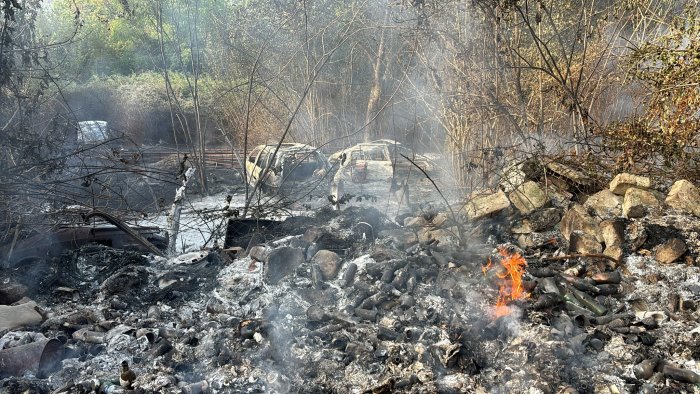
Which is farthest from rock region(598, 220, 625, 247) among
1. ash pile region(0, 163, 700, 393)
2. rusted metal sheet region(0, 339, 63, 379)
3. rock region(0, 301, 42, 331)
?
rock region(0, 301, 42, 331)

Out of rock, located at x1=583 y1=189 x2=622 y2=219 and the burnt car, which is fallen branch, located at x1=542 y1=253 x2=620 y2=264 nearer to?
rock, located at x1=583 y1=189 x2=622 y2=219

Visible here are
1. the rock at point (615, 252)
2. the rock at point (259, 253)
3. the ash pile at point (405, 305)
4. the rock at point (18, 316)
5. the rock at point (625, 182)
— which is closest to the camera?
the ash pile at point (405, 305)

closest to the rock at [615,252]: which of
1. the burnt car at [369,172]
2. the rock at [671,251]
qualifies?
the rock at [671,251]

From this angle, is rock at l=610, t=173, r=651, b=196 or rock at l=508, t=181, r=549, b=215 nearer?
rock at l=610, t=173, r=651, b=196

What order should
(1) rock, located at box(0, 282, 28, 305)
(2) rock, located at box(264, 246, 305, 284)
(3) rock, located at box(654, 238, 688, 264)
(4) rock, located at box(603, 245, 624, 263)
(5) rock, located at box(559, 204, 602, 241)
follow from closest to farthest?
(1) rock, located at box(0, 282, 28, 305)
(3) rock, located at box(654, 238, 688, 264)
(4) rock, located at box(603, 245, 624, 263)
(2) rock, located at box(264, 246, 305, 284)
(5) rock, located at box(559, 204, 602, 241)

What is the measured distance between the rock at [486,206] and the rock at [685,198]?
185 centimetres

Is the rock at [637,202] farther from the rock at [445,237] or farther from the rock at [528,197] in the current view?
the rock at [445,237]

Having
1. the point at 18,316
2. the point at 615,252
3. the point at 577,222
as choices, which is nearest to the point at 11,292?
the point at 18,316

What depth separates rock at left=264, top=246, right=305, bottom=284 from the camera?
5781 mm

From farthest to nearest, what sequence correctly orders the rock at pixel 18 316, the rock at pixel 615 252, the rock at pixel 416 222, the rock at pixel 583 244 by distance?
1. the rock at pixel 416 222
2. the rock at pixel 583 244
3. the rock at pixel 615 252
4. the rock at pixel 18 316

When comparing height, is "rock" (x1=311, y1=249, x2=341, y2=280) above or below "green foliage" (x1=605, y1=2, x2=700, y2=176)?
below

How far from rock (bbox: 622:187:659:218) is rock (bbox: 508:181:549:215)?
0.89 metres

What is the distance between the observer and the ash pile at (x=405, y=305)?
4.18 m

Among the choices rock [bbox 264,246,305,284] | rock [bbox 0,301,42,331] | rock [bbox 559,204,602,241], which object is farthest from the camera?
rock [bbox 559,204,602,241]
